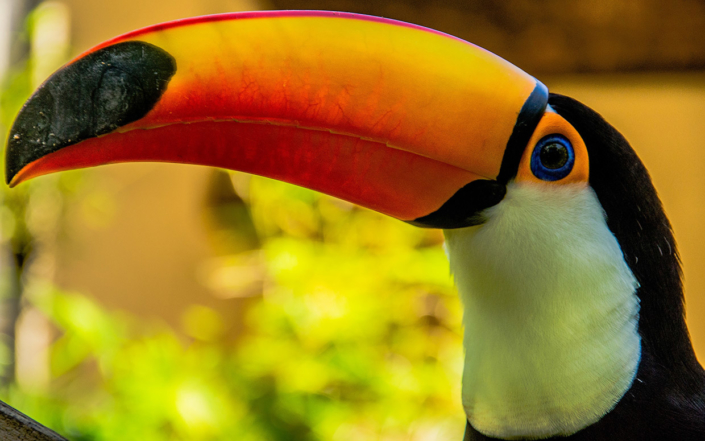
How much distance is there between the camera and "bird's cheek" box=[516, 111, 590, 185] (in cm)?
88

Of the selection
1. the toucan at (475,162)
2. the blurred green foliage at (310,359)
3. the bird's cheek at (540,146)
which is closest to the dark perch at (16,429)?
the toucan at (475,162)

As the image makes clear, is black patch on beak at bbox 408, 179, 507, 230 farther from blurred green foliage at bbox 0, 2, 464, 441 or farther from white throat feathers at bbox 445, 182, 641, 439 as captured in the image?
blurred green foliage at bbox 0, 2, 464, 441

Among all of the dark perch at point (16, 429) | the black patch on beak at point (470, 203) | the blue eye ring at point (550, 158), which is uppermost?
the blue eye ring at point (550, 158)

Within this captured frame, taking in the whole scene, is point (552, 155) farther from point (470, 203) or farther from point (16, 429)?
point (16, 429)

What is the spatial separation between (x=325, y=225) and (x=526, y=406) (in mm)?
1747

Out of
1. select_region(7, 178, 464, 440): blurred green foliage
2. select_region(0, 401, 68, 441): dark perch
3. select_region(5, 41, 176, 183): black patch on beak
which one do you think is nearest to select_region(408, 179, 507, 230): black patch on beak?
select_region(5, 41, 176, 183): black patch on beak

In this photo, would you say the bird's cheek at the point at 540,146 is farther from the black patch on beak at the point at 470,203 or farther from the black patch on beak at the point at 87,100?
the black patch on beak at the point at 87,100

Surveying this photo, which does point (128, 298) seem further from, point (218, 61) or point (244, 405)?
point (218, 61)

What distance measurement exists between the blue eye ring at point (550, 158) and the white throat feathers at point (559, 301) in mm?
18

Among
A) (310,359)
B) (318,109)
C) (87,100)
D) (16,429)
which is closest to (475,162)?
(318,109)

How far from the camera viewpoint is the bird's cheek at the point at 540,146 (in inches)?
34.8

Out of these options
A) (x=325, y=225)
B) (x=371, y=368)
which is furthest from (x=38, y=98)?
(x=325, y=225)

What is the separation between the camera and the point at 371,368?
227 centimetres

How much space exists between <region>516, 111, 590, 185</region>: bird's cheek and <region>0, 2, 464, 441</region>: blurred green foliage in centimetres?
147
